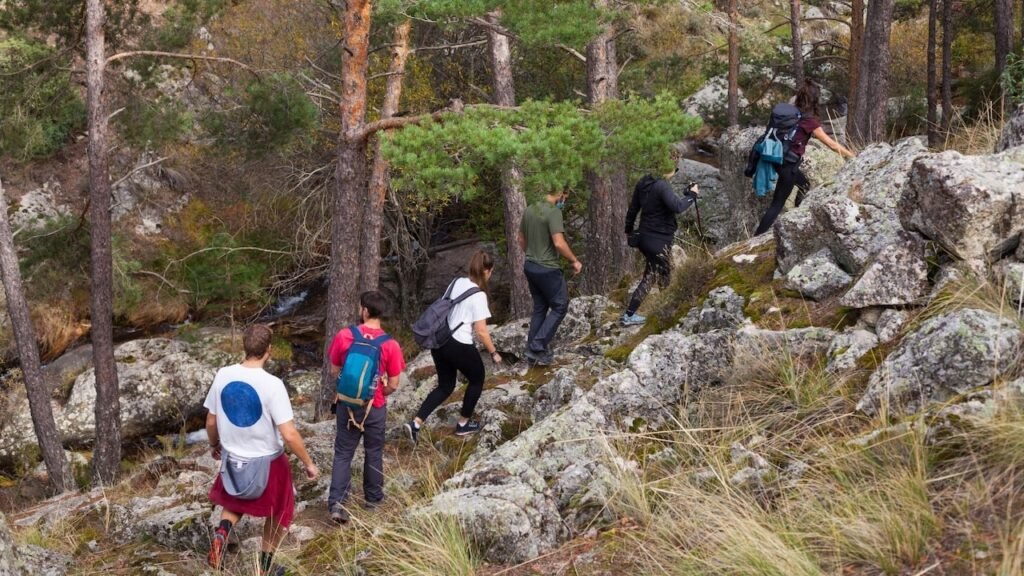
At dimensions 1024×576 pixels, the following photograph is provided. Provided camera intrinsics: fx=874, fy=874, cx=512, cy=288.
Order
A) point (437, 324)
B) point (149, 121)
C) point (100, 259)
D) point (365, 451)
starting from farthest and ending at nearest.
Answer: point (149, 121) → point (100, 259) → point (437, 324) → point (365, 451)

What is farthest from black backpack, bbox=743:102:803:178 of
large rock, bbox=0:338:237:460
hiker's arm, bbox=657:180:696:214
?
large rock, bbox=0:338:237:460

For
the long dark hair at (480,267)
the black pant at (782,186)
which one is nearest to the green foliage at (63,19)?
the long dark hair at (480,267)

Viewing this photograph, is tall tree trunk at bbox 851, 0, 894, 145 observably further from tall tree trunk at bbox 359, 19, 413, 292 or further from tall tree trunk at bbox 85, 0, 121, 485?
tall tree trunk at bbox 85, 0, 121, 485

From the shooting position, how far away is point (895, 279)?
6.05 metres

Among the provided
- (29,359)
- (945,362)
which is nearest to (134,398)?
(29,359)

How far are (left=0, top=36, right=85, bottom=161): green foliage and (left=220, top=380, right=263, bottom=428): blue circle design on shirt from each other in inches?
376

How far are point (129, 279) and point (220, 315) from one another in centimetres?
386

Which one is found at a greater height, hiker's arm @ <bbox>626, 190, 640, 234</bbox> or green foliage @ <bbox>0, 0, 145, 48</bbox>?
green foliage @ <bbox>0, 0, 145, 48</bbox>

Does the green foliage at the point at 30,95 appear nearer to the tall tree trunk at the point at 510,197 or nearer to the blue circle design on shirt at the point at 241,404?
the tall tree trunk at the point at 510,197

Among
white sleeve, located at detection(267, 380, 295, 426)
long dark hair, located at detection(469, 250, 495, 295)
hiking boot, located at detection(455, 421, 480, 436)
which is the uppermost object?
long dark hair, located at detection(469, 250, 495, 295)

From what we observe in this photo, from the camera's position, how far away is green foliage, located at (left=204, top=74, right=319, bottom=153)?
552 inches

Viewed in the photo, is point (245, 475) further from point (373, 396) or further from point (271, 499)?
point (373, 396)

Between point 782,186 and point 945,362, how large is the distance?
477 centimetres

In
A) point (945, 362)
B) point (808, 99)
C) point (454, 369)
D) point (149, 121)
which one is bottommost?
point (454, 369)
